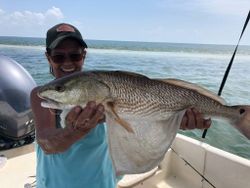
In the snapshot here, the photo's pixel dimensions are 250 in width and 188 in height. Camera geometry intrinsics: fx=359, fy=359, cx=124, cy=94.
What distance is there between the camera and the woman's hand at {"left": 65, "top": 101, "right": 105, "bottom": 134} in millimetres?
2088

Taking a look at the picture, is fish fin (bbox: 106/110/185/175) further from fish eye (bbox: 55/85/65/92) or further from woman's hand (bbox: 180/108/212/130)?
fish eye (bbox: 55/85/65/92)

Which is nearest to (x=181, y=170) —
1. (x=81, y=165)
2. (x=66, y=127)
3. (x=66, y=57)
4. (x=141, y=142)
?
(x=81, y=165)

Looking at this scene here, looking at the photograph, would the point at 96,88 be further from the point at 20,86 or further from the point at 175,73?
the point at 175,73

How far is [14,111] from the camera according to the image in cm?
491

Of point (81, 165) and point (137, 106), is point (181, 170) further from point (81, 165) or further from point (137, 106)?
point (137, 106)

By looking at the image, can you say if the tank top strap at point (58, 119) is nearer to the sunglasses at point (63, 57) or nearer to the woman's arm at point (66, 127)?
the woman's arm at point (66, 127)

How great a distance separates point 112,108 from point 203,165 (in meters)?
2.89

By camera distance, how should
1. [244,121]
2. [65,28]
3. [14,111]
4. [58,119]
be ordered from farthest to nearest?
1. [14,111]
2. [65,28]
3. [58,119]
4. [244,121]

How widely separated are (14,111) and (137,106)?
10.3ft

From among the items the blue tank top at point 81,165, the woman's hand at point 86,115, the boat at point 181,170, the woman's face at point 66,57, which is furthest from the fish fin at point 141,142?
the boat at point 181,170

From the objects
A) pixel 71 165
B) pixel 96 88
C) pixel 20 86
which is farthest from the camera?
pixel 20 86

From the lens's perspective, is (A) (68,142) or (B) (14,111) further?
(B) (14,111)

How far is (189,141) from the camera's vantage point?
4887 mm

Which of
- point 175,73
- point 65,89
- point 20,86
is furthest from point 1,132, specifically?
point 175,73
